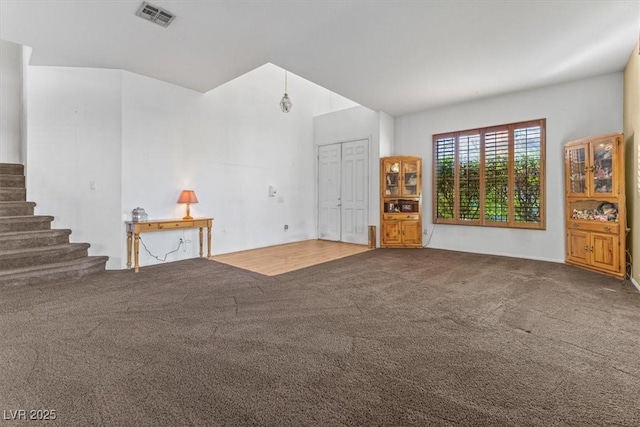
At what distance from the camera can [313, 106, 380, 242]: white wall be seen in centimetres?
678

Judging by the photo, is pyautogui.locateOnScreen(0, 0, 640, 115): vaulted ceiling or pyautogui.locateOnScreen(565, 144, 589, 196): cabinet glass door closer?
pyautogui.locateOnScreen(0, 0, 640, 115): vaulted ceiling

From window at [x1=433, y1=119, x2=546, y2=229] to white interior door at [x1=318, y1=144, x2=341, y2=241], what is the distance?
7.45ft

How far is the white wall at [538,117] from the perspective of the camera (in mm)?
4793

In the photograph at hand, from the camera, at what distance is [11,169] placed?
5.11 meters

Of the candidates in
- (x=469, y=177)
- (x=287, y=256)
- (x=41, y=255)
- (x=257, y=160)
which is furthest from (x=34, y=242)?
(x=469, y=177)

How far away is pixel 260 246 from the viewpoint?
6.64 m

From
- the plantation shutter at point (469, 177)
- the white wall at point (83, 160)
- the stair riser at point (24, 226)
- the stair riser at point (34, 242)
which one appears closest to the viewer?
the stair riser at point (34, 242)

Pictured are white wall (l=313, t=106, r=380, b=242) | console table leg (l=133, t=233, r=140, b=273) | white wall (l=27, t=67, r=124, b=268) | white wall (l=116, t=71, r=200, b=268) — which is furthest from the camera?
white wall (l=313, t=106, r=380, b=242)

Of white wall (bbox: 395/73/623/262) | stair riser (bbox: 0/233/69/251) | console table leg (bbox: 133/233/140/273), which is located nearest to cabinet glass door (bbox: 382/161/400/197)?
white wall (bbox: 395/73/623/262)

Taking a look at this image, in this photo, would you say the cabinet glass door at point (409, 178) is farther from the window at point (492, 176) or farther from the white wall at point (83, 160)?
the white wall at point (83, 160)

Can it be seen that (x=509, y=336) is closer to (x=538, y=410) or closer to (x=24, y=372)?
(x=538, y=410)

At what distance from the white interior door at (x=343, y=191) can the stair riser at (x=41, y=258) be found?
492 cm

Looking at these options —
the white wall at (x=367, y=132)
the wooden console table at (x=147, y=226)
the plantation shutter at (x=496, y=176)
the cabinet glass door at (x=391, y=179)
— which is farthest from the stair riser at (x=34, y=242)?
the plantation shutter at (x=496, y=176)

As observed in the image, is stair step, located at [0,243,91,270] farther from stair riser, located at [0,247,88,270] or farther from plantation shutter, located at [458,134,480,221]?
plantation shutter, located at [458,134,480,221]
